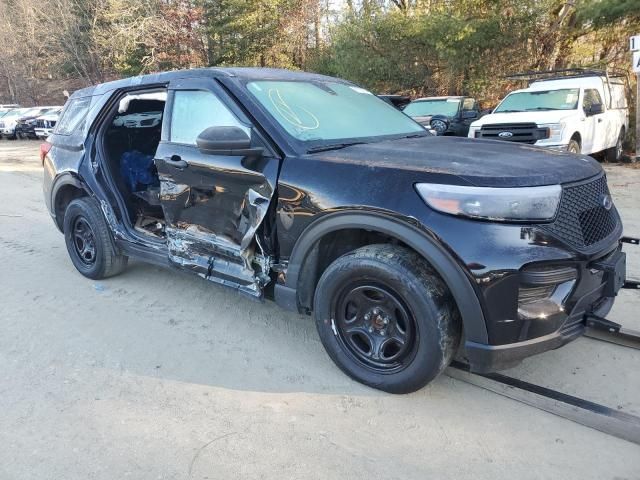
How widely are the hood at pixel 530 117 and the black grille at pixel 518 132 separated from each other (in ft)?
0.61

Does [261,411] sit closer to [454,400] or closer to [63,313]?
[454,400]

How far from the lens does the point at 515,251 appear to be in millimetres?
2502

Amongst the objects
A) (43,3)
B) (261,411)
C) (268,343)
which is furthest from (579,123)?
(43,3)

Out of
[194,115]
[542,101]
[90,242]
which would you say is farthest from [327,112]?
[542,101]

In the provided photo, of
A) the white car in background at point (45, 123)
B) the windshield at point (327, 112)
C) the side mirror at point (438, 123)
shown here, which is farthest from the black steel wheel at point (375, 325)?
the white car in background at point (45, 123)

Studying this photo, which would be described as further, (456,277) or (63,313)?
(63,313)

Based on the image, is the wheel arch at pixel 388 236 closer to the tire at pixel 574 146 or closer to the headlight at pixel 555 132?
the headlight at pixel 555 132

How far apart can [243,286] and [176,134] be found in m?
1.26

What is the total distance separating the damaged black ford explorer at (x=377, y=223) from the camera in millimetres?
2561

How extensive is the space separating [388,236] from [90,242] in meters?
3.19

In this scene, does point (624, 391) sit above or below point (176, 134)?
below

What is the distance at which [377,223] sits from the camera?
2801 mm

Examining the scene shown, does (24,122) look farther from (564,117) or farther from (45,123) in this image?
(564,117)

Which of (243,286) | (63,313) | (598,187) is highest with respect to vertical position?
(598,187)
